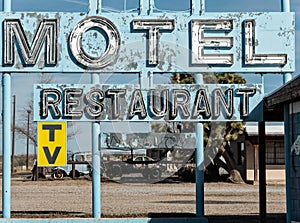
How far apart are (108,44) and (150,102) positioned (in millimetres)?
1748

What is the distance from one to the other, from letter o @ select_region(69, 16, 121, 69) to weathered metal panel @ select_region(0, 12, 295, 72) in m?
0.02

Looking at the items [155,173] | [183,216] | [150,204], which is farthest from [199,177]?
[155,173]

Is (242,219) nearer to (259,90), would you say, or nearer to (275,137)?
(259,90)

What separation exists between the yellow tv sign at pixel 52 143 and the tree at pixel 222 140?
1935cm

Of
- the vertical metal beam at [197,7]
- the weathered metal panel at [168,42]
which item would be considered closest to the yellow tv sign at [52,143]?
the weathered metal panel at [168,42]

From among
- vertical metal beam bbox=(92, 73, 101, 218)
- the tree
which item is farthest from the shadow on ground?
the tree

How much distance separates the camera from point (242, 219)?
20.3 m

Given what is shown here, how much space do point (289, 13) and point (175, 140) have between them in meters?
16.0

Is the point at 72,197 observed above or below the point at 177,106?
below

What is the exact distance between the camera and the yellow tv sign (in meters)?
18.0

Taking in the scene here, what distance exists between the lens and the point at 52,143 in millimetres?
18109

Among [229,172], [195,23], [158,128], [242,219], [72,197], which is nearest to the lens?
[195,23]

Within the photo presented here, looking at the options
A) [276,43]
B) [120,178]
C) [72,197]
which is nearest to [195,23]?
[276,43]

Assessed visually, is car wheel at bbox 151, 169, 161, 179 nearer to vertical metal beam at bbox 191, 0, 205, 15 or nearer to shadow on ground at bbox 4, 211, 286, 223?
shadow on ground at bbox 4, 211, 286, 223
